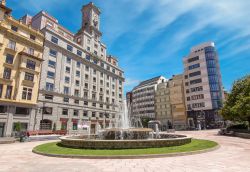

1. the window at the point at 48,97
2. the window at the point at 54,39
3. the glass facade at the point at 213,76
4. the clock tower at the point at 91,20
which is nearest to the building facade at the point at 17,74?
the window at the point at 48,97

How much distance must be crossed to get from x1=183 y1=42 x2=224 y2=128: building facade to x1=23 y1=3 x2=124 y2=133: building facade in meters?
26.7

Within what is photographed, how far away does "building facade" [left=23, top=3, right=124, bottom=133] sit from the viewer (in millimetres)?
42312

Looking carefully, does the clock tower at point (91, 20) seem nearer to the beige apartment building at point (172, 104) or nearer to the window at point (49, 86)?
the window at point (49, 86)

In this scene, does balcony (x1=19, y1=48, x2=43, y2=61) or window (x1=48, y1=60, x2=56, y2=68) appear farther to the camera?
window (x1=48, y1=60, x2=56, y2=68)

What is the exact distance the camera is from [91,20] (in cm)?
6012

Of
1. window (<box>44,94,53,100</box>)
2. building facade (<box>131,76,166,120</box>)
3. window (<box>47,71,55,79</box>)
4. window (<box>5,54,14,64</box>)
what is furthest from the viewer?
building facade (<box>131,76,166,120</box>)

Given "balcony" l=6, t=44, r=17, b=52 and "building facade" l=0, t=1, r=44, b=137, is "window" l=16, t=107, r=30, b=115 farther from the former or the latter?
"balcony" l=6, t=44, r=17, b=52

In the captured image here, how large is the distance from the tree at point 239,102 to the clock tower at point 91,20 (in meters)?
44.5

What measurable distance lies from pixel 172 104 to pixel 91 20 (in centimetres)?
4516

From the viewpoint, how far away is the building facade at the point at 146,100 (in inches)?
A: 3620

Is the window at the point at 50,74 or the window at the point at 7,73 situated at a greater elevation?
the window at the point at 50,74

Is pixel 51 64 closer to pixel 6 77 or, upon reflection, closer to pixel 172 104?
pixel 6 77

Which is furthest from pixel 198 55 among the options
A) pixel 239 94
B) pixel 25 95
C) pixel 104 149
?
pixel 104 149

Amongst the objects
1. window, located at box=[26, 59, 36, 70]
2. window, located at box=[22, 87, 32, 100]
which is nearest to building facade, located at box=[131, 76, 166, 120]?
window, located at box=[22, 87, 32, 100]
